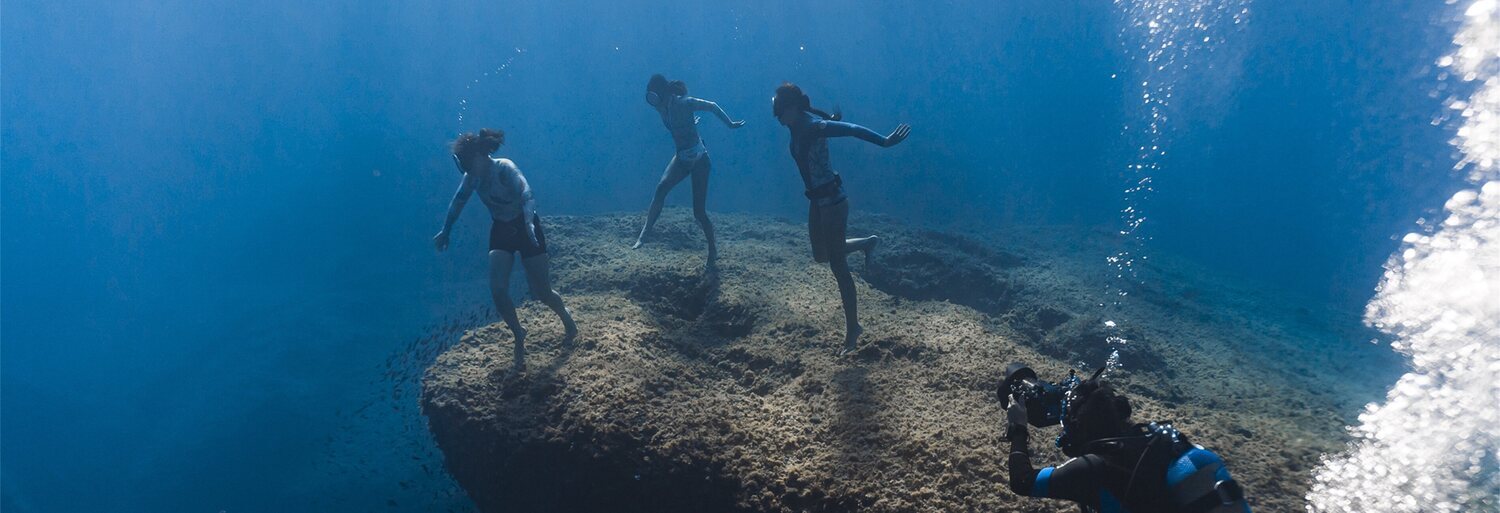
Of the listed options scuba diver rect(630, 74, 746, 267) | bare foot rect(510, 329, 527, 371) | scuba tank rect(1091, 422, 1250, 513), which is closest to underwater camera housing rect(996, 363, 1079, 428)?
scuba tank rect(1091, 422, 1250, 513)

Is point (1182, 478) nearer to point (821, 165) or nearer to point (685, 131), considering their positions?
point (821, 165)

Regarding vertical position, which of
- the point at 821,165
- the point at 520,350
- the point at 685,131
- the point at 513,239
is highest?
the point at 685,131

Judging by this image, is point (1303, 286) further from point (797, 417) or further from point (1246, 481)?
point (797, 417)

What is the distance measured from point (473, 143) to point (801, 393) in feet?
11.9

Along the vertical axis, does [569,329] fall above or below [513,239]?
below

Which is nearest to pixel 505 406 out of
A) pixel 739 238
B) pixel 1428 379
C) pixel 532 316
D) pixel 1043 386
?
pixel 532 316

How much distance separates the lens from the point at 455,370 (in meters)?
5.71

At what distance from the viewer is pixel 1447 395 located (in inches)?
272

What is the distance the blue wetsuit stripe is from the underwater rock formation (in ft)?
3.75

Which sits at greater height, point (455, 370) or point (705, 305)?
point (705, 305)

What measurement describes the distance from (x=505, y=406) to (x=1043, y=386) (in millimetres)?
4165

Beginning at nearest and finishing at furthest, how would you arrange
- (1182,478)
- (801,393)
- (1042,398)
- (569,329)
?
(1182,478)
(1042,398)
(801,393)
(569,329)

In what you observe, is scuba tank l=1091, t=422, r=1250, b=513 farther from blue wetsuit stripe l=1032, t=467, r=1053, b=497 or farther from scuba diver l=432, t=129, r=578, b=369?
scuba diver l=432, t=129, r=578, b=369

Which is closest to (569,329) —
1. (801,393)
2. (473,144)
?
(473,144)
